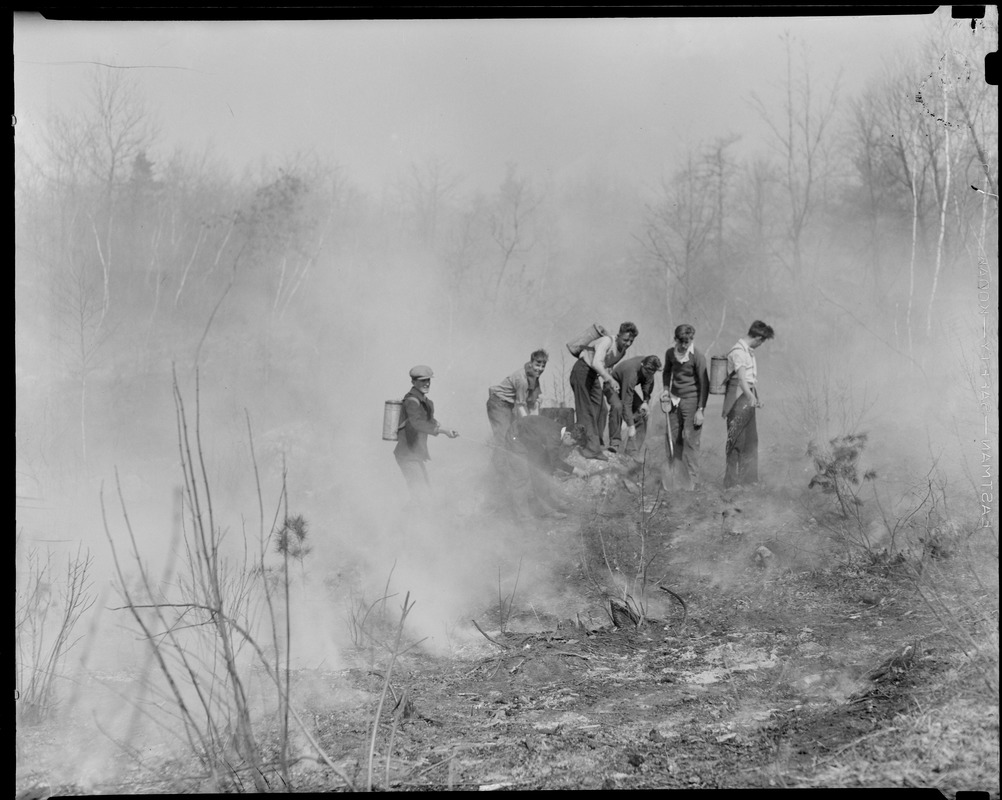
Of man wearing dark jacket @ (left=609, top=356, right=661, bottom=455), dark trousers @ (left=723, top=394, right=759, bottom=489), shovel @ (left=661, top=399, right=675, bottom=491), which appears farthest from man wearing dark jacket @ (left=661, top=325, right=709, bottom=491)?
dark trousers @ (left=723, top=394, right=759, bottom=489)

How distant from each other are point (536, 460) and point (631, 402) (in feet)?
2.55

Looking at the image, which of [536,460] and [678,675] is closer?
[678,675]

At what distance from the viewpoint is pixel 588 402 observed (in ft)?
19.3

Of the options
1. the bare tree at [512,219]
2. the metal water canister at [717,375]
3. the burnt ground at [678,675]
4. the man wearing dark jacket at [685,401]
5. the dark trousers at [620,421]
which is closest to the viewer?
the burnt ground at [678,675]

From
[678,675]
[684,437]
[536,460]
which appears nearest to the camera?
[678,675]

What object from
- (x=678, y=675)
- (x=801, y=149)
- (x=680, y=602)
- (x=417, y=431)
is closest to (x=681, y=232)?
(x=801, y=149)

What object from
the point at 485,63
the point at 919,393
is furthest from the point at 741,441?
the point at 485,63

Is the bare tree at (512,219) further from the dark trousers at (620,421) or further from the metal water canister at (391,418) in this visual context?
the dark trousers at (620,421)

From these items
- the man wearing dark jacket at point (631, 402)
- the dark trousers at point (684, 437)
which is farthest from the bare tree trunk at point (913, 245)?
the man wearing dark jacket at point (631, 402)

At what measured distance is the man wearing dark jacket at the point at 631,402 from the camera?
19.1 feet

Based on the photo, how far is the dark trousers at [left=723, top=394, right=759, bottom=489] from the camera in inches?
219

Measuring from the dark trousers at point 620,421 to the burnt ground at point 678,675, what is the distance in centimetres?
28

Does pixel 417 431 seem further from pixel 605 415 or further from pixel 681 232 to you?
pixel 681 232
